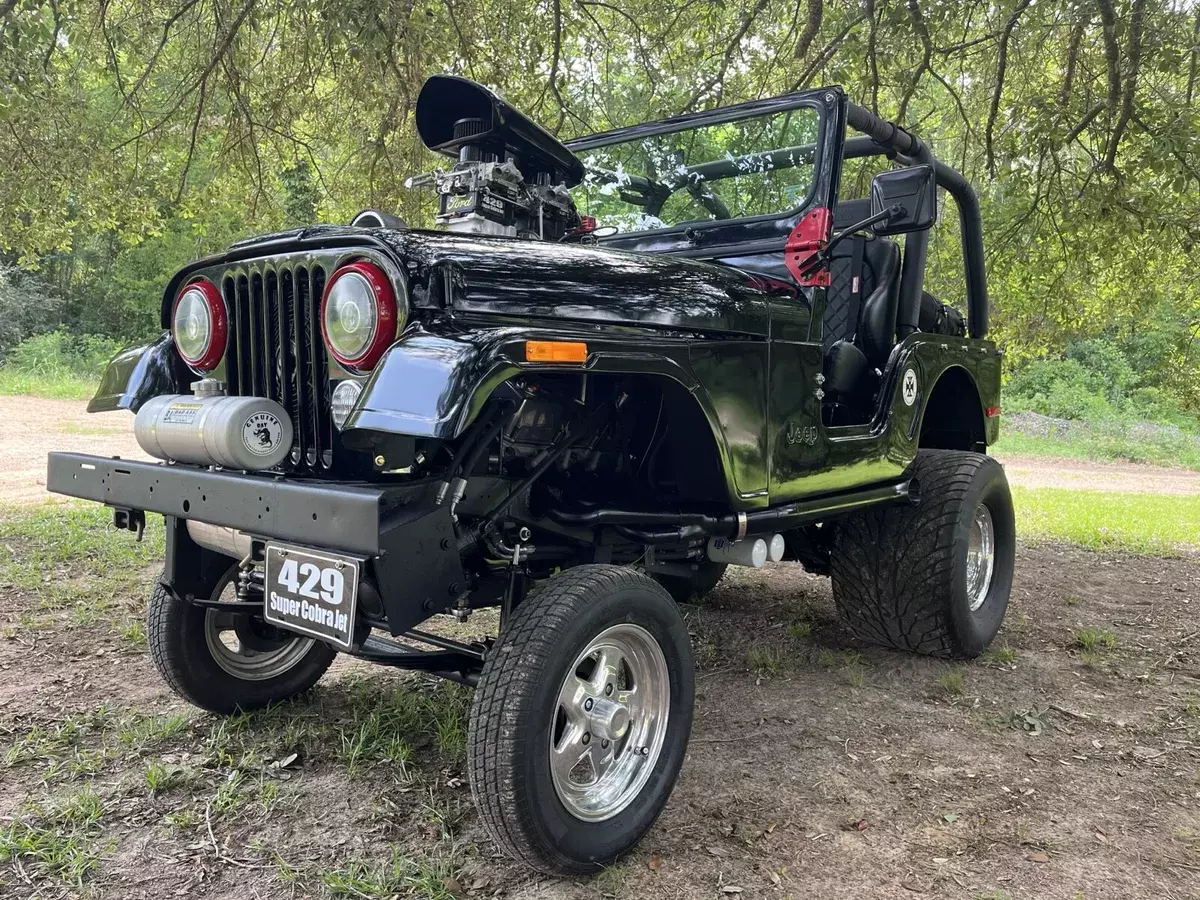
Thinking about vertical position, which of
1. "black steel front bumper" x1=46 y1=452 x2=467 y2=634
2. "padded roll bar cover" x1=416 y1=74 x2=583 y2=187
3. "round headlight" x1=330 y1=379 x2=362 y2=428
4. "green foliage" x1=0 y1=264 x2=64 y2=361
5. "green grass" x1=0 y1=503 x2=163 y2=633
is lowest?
"green grass" x1=0 y1=503 x2=163 y2=633

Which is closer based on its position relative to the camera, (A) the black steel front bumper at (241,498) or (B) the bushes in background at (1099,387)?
(A) the black steel front bumper at (241,498)

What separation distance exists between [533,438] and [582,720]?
76 centimetres

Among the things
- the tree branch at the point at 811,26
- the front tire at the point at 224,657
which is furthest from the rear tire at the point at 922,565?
the tree branch at the point at 811,26

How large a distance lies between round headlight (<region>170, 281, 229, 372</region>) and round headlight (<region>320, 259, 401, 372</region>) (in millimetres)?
539

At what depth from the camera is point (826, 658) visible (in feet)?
13.1

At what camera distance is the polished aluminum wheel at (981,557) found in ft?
14.1

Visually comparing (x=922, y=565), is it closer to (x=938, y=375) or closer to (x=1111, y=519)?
(x=938, y=375)

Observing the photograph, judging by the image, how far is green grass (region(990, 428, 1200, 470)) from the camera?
18609 millimetres

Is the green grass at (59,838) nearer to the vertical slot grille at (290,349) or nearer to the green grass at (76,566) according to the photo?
the vertical slot grille at (290,349)

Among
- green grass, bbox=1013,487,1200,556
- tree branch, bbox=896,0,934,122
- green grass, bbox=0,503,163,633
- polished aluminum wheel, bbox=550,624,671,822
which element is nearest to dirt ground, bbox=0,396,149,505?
green grass, bbox=0,503,163,633

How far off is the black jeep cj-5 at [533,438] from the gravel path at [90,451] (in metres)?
6.10

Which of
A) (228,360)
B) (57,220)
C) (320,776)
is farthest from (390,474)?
(57,220)

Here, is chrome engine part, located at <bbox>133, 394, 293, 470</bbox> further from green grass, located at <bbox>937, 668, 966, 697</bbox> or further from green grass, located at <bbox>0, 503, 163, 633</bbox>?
green grass, located at <bbox>937, 668, 966, 697</bbox>

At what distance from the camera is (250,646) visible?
320 cm
